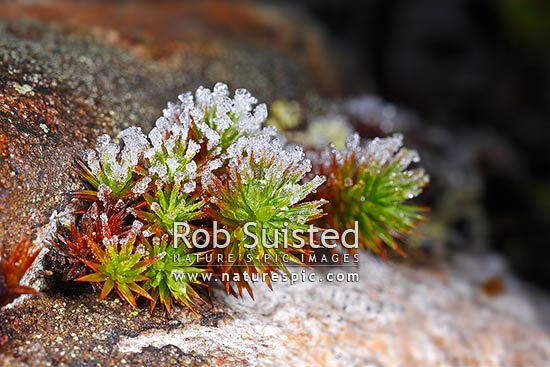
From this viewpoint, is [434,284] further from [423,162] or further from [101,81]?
[101,81]

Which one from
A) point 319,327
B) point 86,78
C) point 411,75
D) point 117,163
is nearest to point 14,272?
point 117,163

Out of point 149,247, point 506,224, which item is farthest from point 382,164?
point 506,224

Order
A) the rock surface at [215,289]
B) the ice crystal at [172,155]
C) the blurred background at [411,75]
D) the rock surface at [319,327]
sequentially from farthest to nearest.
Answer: the blurred background at [411,75] < the ice crystal at [172,155] < the rock surface at [215,289] < the rock surface at [319,327]

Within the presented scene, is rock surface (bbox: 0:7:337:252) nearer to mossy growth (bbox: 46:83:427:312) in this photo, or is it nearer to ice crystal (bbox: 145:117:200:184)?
mossy growth (bbox: 46:83:427:312)

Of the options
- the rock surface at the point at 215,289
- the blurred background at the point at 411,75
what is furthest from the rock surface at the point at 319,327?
the blurred background at the point at 411,75

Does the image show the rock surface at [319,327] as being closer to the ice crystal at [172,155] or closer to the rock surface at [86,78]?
the rock surface at [86,78]

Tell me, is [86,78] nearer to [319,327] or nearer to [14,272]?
[14,272]

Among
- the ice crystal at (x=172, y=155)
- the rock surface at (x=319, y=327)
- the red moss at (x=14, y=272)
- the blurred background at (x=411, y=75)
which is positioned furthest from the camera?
the blurred background at (x=411, y=75)
